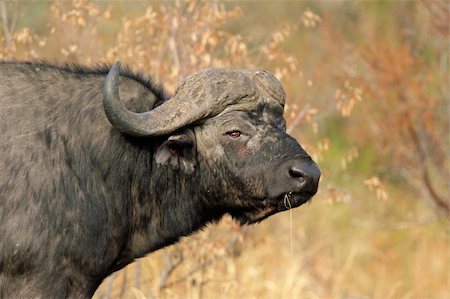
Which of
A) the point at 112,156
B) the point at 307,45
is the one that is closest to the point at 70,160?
the point at 112,156

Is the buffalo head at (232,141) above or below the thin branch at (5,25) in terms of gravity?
above

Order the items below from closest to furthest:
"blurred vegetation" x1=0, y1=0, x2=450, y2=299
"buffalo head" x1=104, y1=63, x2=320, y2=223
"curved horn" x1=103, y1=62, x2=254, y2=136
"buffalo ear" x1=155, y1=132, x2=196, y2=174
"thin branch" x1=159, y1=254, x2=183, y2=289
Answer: "curved horn" x1=103, y1=62, x2=254, y2=136 < "buffalo head" x1=104, y1=63, x2=320, y2=223 < "buffalo ear" x1=155, y1=132, x2=196, y2=174 < "blurred vegetation" x1=0, y1=0, x2=450, y2=299 < "thin branch" x1=159, y1=254, x2=183, y2=289

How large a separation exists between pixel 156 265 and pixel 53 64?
3.33 m

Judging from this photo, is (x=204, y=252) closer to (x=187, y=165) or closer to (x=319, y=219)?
(x=187, y=165)

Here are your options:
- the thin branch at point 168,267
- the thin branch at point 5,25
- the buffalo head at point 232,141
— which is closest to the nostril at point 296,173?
the buffalo head at point 232,141

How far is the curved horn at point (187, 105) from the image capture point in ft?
20.8

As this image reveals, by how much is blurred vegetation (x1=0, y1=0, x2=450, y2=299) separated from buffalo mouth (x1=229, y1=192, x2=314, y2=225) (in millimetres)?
1413

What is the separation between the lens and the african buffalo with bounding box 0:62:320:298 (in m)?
6.13

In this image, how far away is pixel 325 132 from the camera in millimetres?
17844

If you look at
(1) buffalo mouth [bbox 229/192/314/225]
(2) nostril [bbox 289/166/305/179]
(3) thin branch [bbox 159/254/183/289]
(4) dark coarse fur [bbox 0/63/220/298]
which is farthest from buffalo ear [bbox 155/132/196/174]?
(3) thin branch [bbox 159/254/183/289]

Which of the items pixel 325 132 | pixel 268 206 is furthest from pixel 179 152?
pixel 325 132

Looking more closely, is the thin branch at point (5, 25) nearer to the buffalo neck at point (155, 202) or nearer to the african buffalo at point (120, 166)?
the african buffalo at point (120, 166)

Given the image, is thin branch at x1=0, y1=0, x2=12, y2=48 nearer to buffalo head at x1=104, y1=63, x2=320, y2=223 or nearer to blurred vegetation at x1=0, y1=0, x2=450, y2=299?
→ blurred vegetation at x1=0, y1=0, x2=450, y2=299

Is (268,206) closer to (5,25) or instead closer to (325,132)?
(5,25)
